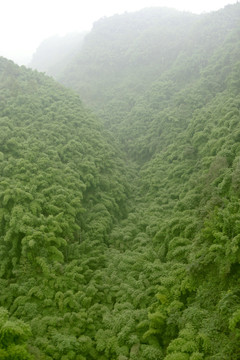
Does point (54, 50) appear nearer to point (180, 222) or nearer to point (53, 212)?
point (53, 212)

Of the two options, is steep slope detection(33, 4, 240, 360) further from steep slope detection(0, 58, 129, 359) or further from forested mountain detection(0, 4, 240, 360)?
steep slope detection(0, 58, 129, 359)

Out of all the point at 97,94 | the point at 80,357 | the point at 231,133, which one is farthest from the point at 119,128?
the point at 80,357

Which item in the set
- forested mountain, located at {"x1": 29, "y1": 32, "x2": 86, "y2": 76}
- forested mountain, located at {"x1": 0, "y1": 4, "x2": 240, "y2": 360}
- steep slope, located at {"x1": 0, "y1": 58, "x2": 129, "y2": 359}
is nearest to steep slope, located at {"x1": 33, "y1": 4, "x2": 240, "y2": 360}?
forested mountain, located at {"x1": 0, "y1": 4, "x2": 240, "y2": 360}

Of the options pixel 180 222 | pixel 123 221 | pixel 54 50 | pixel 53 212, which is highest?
pixel 54 50

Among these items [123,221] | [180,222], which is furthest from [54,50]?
[180,222]

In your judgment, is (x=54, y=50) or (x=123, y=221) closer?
(x=123, y=221)

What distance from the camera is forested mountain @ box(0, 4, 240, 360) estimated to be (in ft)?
31.4

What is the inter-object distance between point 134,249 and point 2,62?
99.7 feet

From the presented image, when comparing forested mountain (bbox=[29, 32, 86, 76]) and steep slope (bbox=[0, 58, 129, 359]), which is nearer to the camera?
steep slope (bbox=[0, 58, 129, 359])

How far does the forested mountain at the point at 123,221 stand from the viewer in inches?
377

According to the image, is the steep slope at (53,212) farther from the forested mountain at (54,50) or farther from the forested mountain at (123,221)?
the forested mountain at (54,50)

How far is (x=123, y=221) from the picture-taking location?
1852 cm

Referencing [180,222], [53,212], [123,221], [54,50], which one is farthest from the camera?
[54,50]

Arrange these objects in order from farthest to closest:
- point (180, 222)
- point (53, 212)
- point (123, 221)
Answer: point (123, 221)
point (53, 212)
point (180, 222)
